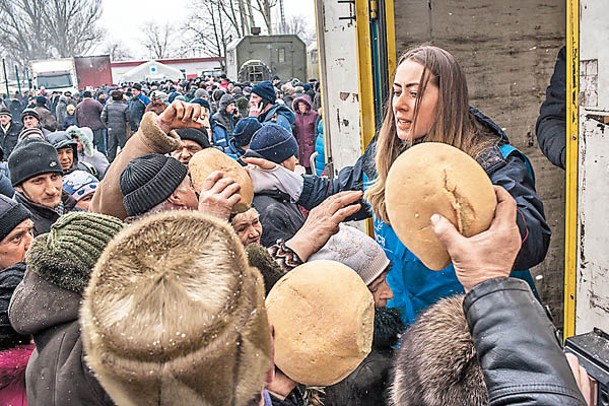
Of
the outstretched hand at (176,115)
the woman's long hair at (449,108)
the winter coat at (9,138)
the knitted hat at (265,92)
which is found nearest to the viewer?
the woman's long hair at (449,108)

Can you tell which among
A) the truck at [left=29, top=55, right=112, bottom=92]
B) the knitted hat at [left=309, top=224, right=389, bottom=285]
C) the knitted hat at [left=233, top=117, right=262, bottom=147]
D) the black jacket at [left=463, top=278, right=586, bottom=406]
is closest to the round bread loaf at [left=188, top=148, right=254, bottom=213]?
the knitted hat at [left=309, top=224, right=389, bottom=285]

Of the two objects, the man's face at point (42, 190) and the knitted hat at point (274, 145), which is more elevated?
the knitted hat at point (274, 145)

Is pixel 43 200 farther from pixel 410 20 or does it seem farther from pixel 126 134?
pixel 126 134

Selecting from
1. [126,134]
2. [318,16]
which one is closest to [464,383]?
[318,16]

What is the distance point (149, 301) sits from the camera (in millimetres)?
1084

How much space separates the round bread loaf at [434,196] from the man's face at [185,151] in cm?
215

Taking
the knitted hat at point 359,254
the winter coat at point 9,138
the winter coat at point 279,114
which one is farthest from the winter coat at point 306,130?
the knitted hat at point 359,254

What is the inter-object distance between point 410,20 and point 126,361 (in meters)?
3.43

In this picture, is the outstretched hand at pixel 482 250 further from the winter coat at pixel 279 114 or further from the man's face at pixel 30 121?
the man's face at pixel 30 121

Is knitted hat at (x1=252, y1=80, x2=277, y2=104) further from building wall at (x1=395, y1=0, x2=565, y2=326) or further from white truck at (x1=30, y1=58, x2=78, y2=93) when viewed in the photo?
white truck at (x1=30, y1=58, x2=78, y2=93)

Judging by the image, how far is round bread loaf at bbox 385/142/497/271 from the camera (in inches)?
58.0

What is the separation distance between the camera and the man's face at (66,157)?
17.3 feet

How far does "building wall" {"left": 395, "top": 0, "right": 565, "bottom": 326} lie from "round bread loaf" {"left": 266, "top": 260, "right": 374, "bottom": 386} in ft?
9.26

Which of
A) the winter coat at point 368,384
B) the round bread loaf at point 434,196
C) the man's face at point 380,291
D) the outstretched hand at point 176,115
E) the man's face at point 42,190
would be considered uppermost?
the outstretched hand at point 176,115
